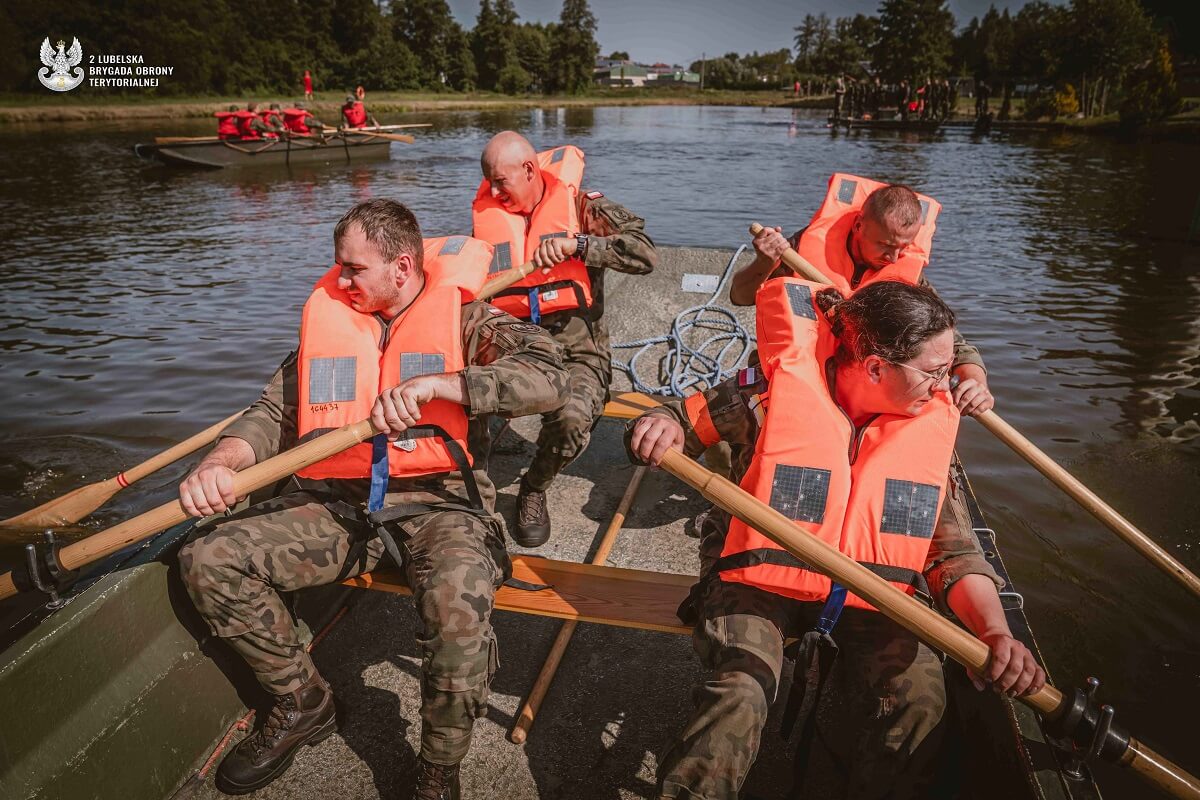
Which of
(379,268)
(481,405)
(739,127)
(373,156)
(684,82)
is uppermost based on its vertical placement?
(684,82)

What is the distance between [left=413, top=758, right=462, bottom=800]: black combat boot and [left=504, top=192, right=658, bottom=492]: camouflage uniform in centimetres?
175

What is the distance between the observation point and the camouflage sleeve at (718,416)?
2.55 meters

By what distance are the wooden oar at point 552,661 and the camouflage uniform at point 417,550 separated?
0.44 metres

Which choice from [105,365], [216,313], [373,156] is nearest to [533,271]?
[105,365]

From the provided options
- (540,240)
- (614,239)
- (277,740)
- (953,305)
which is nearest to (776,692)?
(277,740)

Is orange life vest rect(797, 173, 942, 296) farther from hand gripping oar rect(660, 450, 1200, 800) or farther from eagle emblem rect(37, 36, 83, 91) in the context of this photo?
eagle emblem rect(37, 36, 83, 91)

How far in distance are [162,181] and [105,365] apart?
14.2 meters

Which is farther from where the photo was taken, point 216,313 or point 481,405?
point 216,313

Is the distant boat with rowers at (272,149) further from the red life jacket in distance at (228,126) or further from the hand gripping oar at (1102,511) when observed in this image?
the hand gripping oar at (1102,511)

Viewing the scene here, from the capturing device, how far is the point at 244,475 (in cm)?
229

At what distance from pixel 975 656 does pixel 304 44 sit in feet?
248

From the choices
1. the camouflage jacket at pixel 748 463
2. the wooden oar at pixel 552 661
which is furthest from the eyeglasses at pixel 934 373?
the wooden oar at pixel 552 661

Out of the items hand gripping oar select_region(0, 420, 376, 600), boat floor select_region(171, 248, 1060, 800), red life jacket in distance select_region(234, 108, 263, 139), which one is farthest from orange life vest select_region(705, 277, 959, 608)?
red life jacket in distance select_region(234, 108, 263, 139)

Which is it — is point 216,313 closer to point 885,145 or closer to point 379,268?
point 379,268
